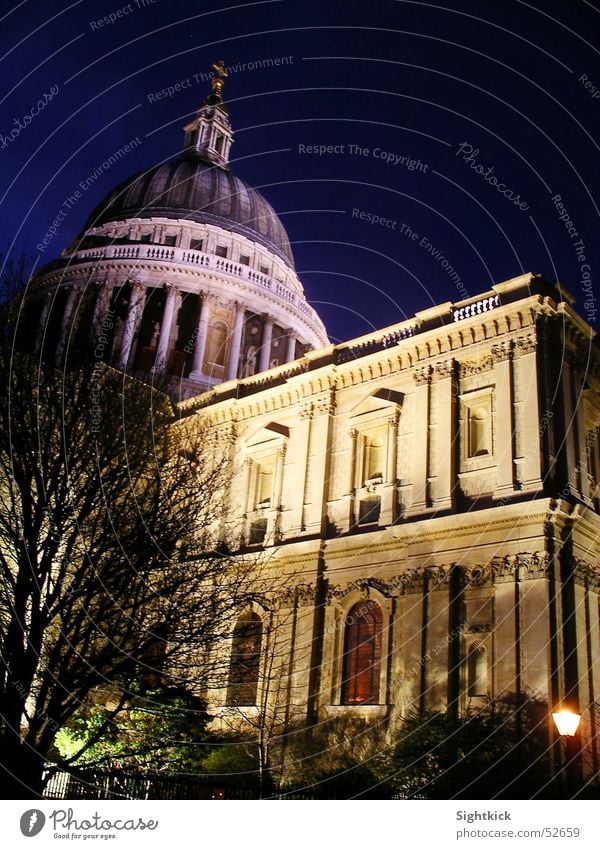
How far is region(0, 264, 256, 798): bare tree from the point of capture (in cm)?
1833

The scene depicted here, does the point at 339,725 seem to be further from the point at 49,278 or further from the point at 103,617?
the point at 49,278

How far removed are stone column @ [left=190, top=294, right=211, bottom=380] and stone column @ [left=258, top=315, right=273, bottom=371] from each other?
15.7 ft

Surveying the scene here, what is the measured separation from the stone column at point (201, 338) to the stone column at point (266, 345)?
15.7 ft

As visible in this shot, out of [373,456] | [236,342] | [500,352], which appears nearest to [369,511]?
[373,456]

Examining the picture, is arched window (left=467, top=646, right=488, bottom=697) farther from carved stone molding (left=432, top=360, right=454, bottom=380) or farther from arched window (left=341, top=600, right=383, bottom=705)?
carved stone molding (left=432, top=360, right=454, bottom=380)

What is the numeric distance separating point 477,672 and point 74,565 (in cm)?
1374

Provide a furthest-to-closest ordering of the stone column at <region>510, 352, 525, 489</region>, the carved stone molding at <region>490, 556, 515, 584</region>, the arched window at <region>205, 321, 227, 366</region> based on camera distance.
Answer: the arched window at <region>205, 321, 227, 366</region> < the stone column at <region>510, 352, 525, 489</region> < the carved stone molding at <region>490, 556, 515, 584</region>

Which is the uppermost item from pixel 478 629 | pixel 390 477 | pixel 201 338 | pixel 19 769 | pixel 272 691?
pixel 201 338

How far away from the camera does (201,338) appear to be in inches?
2306

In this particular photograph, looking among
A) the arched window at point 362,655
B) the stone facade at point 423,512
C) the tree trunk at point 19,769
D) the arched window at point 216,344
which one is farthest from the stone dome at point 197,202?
the tree trunk at point 19,769

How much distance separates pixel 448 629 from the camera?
89.4 feet

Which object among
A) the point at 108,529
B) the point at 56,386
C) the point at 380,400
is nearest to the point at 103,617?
the point at 108,529

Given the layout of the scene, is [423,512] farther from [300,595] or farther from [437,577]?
[300,595]

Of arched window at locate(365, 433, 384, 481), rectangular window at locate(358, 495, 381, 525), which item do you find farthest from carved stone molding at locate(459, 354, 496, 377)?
rectangular window at locate(358, 495, 381, 525)
